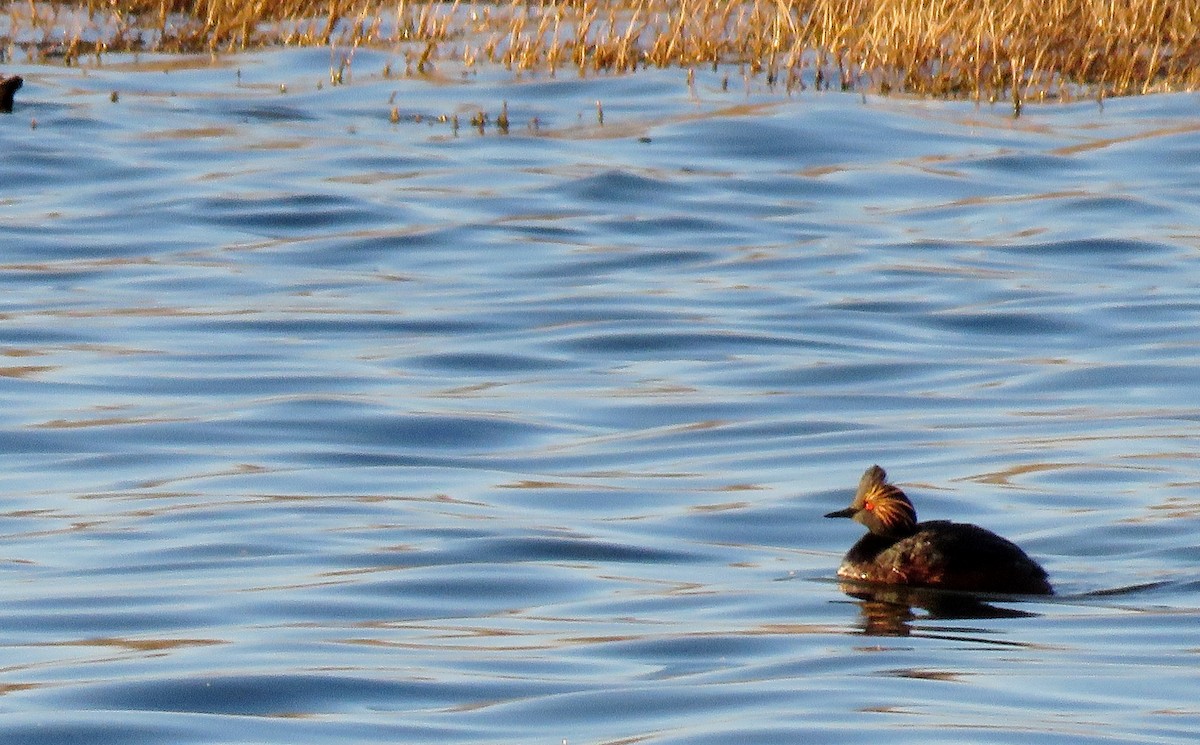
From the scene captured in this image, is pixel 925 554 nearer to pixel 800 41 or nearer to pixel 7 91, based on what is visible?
pixel 7 91

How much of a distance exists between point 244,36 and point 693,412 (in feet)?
59.9

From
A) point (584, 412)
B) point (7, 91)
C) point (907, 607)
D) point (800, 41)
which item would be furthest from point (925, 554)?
point (800, 41)

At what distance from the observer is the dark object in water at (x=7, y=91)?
901 inches

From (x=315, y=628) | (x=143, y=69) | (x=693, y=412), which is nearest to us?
(x=315, y=628)

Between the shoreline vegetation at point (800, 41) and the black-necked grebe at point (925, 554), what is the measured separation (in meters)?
16.5

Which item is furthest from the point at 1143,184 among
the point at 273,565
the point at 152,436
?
the point at 273,565

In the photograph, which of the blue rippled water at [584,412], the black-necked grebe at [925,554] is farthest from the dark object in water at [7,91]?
the black-necked grebe at [925,554]

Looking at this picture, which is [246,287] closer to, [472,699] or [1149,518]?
[1149,518]

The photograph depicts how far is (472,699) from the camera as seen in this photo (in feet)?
19.6

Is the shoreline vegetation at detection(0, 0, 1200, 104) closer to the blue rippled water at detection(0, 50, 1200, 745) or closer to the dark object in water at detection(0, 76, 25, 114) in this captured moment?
the blue rippled water at detection(0, 50, 1200, 745)

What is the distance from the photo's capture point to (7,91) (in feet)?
75.3

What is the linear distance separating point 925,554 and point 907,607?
0.21 m

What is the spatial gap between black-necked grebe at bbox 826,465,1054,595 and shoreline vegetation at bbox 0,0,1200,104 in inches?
651

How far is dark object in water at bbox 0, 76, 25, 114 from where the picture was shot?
22.9 meters
